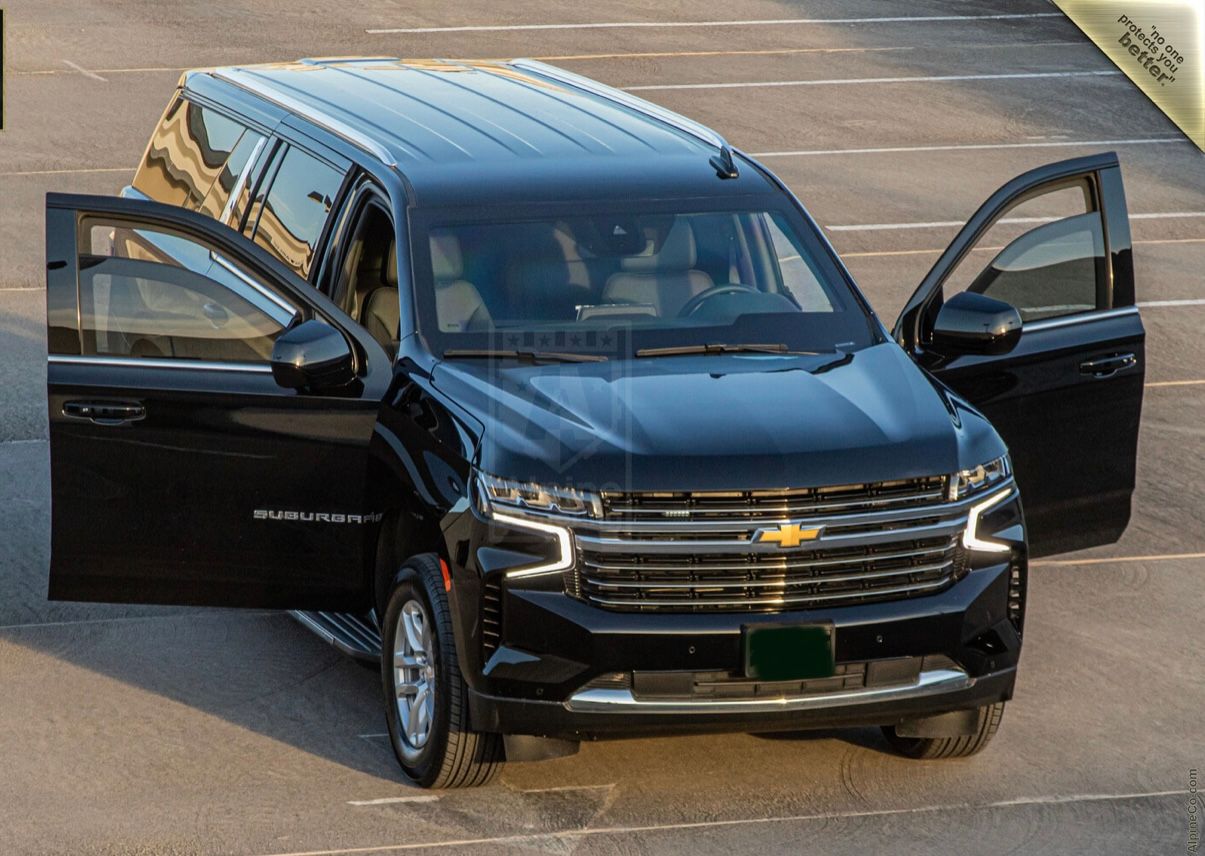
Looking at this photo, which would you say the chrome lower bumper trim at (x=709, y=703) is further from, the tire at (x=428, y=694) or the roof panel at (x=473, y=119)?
the roof panel at (x=473, y=119)

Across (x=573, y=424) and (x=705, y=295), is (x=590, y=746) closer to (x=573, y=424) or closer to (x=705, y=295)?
(x=573, y=424)

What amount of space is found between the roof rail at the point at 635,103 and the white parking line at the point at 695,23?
14.8m

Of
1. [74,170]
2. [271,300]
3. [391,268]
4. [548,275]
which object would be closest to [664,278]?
[548,275]

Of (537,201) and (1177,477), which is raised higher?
(537,201)

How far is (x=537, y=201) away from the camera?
24.5 ft

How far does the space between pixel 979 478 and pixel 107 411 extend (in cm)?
294

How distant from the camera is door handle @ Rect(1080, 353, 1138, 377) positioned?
300 inches

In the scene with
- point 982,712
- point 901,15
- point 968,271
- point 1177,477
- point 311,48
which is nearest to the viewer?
point 982,712

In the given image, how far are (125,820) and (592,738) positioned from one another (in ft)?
5.04

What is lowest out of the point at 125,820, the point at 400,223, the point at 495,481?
the point at 125,820

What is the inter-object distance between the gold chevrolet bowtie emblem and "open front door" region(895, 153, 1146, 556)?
152cm

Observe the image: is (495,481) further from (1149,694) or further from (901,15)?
(901,15)

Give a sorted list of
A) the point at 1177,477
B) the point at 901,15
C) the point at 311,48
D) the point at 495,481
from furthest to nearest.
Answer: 1. the point at 901,15
2. the point at 311,48
3. the point at 1177,477
4. the point at 495,481

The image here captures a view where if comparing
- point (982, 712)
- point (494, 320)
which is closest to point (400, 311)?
point (494, 320)
